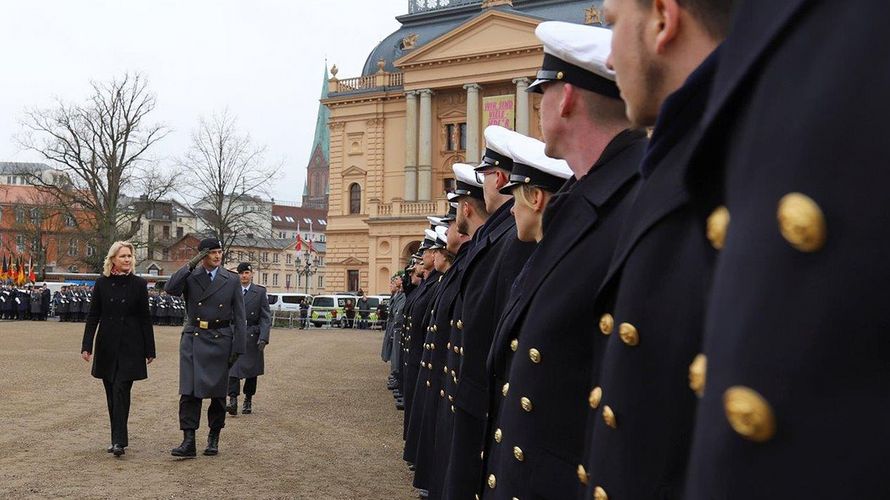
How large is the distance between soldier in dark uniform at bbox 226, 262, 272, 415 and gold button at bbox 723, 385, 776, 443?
1326 cm

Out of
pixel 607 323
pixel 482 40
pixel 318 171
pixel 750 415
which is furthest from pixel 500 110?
pixel 318 171

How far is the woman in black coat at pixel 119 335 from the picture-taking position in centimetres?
993

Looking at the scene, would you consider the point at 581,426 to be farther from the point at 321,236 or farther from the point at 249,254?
the point at 321,236

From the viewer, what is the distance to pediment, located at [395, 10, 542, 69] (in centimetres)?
5219

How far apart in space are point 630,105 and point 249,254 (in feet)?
238

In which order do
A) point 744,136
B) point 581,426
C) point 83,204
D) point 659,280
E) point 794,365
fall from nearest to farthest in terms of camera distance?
point 794,365 < point 744,136 < point 659,280 < point 581,426 < point 83,204

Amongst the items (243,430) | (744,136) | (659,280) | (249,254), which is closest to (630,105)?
(659,280)

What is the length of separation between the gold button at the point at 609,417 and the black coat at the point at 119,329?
29.5 feet

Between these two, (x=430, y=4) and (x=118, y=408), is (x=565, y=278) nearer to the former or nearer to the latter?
(x=118, y=408)

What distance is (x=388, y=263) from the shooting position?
57.6 metres

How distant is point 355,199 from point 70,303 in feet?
66.6

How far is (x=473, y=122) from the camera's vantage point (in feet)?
179

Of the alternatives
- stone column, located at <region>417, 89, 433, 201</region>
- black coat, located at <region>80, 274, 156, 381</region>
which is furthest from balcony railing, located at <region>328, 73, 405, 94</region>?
black coat, located at <region>80, 274, 156, 381</region>

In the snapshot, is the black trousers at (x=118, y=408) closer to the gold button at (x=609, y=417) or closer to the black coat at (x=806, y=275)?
the gold button at (x=609, y=417)
